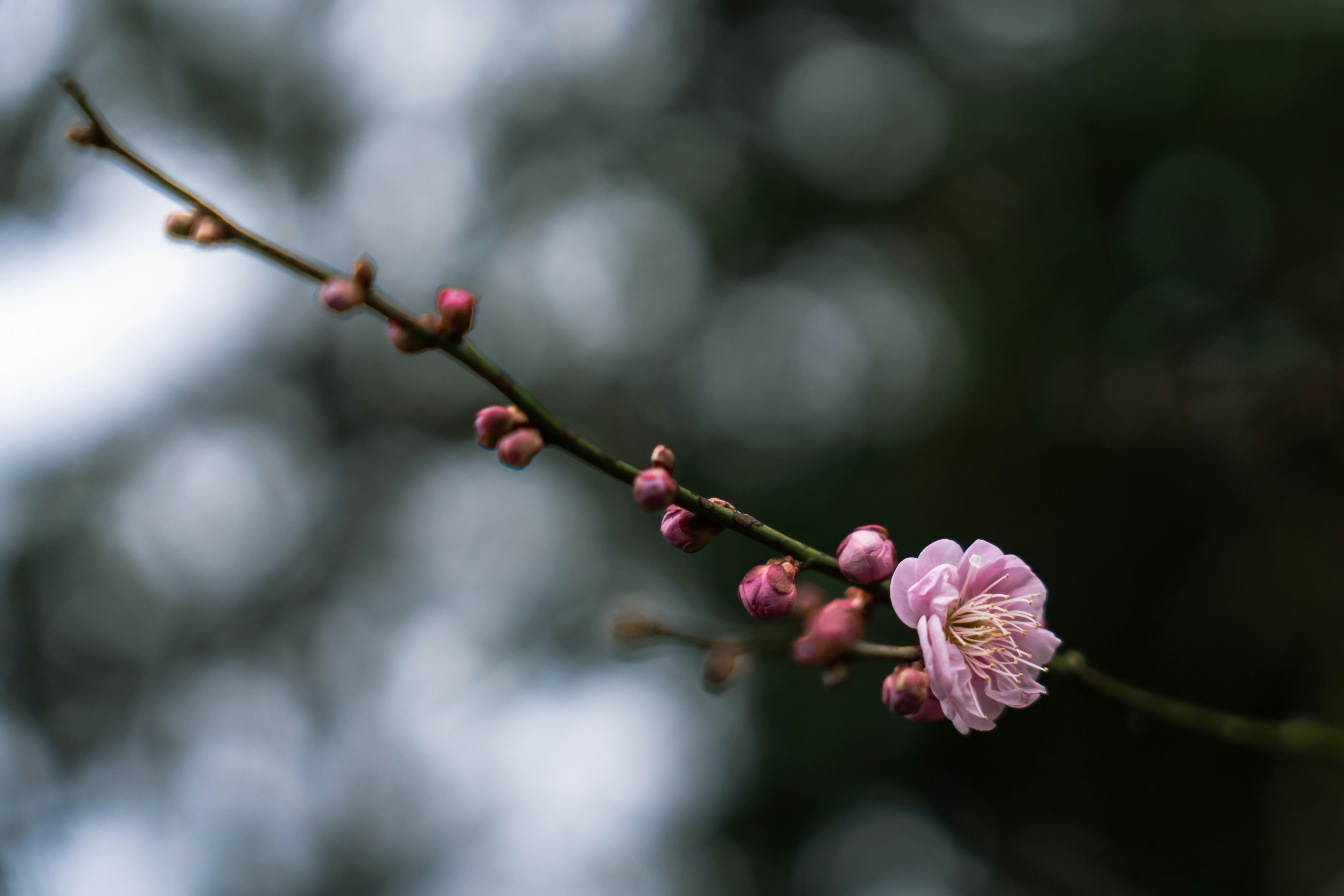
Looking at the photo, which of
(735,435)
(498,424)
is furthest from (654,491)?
(735,435)

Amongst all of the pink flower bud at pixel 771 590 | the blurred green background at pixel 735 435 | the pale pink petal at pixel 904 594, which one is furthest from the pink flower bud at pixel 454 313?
the blurred green background at pixel 735 435

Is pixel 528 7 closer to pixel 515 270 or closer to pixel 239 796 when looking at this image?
pixel 515 270

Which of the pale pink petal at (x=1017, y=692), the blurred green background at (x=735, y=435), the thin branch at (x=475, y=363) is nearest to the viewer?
the thin branch at (x=475, y=363)

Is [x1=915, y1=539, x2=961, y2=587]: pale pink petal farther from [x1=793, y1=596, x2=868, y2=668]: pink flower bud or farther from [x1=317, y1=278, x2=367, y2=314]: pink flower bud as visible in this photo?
[x1=317, y1=278, x2=367, y2=314]: pink flower bud

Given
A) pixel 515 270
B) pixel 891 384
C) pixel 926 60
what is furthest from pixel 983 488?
pixel 515 270

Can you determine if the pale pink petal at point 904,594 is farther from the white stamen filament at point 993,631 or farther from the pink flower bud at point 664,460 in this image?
the pink flower bud at point 664,460

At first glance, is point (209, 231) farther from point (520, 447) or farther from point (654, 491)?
point (654, 491)
